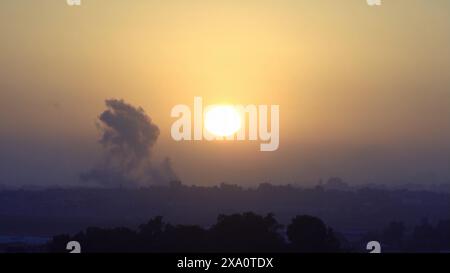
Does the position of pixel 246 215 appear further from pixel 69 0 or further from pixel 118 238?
pixel 69 0

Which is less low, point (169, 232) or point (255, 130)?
point (255, 130)

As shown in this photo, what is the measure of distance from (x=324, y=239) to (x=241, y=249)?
4.69 ft

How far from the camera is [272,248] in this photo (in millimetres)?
13836

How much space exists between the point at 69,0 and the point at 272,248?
5166 millimetres

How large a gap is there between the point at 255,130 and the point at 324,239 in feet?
7.08
